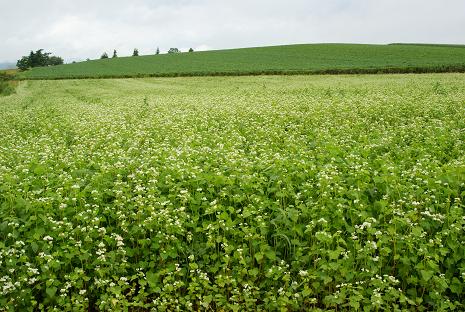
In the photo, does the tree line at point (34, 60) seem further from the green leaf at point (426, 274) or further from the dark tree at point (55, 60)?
the green leaf at point (426, 274)

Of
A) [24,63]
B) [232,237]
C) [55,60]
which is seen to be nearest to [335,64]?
[232,237]

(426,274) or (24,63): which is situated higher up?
(24,63)

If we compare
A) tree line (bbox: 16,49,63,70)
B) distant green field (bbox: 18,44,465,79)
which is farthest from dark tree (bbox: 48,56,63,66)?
distant green field (bbox: 18,44,465,79)

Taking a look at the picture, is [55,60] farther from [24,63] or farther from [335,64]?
[335,64]

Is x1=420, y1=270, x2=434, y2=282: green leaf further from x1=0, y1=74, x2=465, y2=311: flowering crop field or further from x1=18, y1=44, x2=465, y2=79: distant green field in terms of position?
x1=18, y1=44, x2=465, y2=79: distant green field

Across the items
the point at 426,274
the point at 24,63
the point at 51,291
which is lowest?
the point at 51,291

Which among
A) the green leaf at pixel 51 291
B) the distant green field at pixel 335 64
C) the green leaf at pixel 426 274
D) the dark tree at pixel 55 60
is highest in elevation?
the dark tree at pixel 55 60

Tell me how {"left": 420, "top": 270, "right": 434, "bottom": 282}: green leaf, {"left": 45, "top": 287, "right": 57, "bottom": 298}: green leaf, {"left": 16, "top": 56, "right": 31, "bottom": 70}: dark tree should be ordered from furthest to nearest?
{"left": 16, "top": 56, "right": 31, "bottom": 70}: dark tree, {"left": 45, "top": 287, "right": 57, "bottom": 298}: green leaf, {"left": 420, "top": 270, "right": 434, "bottom": 282}: green leaf

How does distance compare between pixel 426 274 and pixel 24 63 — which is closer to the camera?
pixel 426 274

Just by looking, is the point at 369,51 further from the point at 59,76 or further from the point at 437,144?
the point at 437,144

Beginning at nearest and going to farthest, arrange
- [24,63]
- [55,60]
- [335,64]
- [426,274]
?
[426,274] < [335,64] < [24,63] < [55,60]

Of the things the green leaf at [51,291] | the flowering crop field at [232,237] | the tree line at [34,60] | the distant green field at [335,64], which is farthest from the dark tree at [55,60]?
the green leaf at [51,291]

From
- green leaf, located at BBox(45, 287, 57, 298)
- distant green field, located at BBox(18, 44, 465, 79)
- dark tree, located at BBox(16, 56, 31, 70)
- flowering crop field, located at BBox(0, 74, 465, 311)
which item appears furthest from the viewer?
dark tree, located at BBox(16, 56, 31, 70)

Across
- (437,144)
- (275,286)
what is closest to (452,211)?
(275,286)
